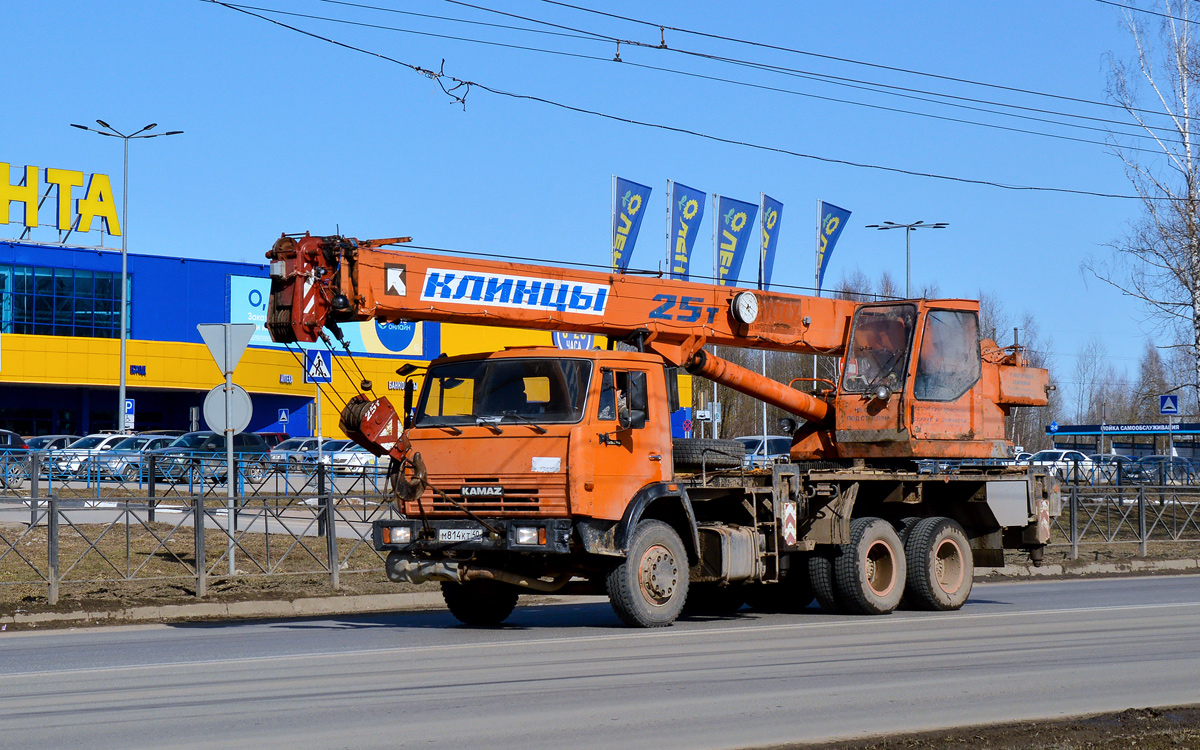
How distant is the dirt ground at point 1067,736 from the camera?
23.0 feet

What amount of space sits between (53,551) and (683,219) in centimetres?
2492

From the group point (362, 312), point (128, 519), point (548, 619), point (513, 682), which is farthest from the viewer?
point (128, 519)

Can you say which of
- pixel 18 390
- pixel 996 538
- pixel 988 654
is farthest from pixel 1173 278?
pixel 18 390

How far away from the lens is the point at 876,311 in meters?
16.3

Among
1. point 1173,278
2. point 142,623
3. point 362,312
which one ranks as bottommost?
point 142,623

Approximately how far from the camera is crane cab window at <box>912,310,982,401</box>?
626 inches

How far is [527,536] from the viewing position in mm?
11969

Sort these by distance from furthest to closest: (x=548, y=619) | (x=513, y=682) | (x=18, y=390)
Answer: (x=18, y=390)
(x=548, y=619)
(x=513, y=682)

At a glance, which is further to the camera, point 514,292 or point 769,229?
point 769,229

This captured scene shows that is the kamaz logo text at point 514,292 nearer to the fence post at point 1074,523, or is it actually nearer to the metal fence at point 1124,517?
the metal fence at point 1124,517

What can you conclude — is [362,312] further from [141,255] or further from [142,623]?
[141,255]

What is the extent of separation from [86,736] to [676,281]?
870 cm

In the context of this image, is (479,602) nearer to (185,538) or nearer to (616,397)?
(616,397)

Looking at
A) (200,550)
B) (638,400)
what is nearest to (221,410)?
(200,550)
